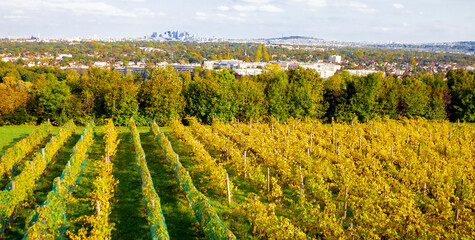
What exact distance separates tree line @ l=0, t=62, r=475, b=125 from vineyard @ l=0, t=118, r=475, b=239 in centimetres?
824

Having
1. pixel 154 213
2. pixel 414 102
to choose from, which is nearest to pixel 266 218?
pixel 154 213

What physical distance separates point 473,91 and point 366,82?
10.4 m

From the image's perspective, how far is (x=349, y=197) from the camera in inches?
478

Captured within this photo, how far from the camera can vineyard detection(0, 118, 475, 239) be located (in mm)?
9922

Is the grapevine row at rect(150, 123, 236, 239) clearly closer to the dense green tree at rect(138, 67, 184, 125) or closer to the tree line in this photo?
the dense green tree at rect(138, 67, 184, 125)

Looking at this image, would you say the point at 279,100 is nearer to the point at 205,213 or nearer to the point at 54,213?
the point at 205,213

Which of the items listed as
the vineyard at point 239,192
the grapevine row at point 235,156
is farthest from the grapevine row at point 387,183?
the grapevine row at point 235,156

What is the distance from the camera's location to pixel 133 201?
13711 mm

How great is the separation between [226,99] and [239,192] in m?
17.3

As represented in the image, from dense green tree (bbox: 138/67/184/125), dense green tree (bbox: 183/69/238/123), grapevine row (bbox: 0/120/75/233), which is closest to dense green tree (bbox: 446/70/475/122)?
dense green tree (bbox: 183/69/238/123)

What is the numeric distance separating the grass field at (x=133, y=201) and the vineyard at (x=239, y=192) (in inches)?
1.8

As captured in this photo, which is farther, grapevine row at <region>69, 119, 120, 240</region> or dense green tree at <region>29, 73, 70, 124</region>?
dense green tree at <region>29, 73, 70, 124</region>

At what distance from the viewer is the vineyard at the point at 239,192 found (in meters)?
9.92

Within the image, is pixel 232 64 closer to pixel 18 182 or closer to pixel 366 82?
pixel 366 82
